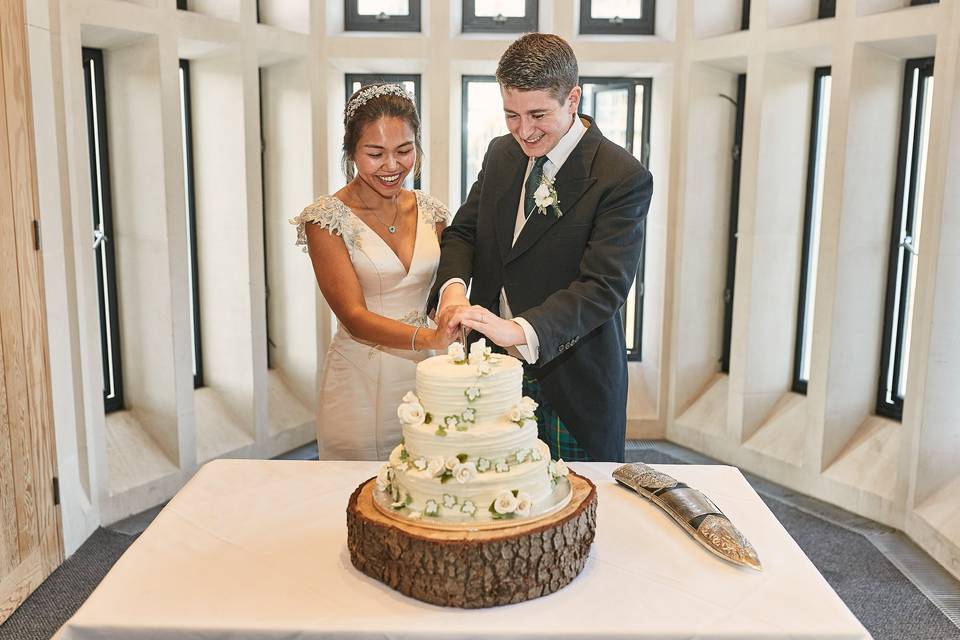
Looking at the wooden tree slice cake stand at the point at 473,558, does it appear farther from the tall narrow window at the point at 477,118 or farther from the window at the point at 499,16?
the window at the point at 499,16

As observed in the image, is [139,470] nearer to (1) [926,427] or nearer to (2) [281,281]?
(2) [281,281]

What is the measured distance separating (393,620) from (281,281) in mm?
3788

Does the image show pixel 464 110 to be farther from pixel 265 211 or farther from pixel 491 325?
pixel 491 325

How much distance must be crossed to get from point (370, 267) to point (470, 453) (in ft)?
3.86

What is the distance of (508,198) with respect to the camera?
248 centimetres

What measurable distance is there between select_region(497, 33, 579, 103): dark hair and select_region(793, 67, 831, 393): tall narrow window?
2819 mm

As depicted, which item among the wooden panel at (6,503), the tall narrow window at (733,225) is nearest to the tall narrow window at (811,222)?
the tall narrow window at (733,225)

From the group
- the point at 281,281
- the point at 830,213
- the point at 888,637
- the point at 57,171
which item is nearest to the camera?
the point at 888,637

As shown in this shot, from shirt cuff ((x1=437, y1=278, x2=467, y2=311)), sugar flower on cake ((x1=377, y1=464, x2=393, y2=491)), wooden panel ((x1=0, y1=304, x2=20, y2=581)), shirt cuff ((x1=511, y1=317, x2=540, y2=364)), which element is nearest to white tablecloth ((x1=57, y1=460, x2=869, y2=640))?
sugar flower on cake ((x1=377, y1=464, x2=393, y2=491))

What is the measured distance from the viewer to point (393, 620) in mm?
1551

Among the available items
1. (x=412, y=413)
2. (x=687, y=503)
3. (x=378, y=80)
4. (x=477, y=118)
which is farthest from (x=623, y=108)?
(x=412, y=413)

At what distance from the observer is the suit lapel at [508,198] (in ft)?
8.07

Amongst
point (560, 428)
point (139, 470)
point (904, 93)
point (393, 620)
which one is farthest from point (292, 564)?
point (904, 93)

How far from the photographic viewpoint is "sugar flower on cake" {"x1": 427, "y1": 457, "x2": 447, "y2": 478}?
1.64 meters
